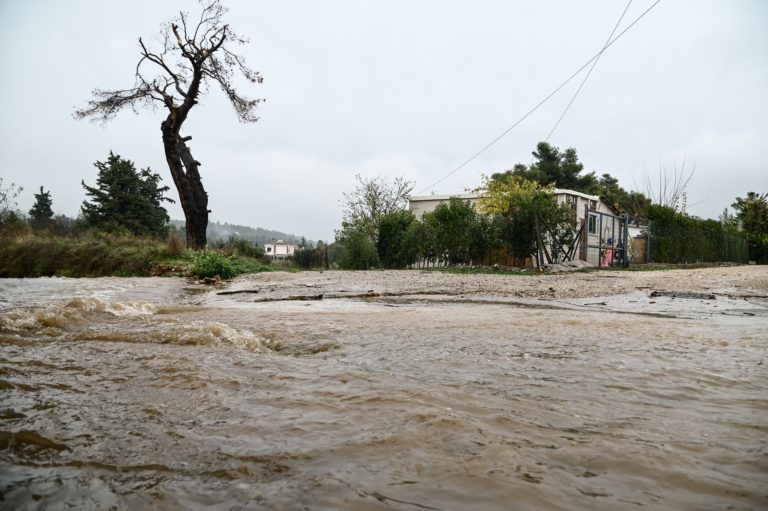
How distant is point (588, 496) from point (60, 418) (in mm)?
1476

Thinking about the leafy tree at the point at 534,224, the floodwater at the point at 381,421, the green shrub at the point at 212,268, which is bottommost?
the floodwater at the point at 381,421

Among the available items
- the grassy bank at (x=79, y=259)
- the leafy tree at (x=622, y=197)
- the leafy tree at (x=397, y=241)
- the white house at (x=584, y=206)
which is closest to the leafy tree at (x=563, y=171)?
the leafy tree at (x=622, y=197)

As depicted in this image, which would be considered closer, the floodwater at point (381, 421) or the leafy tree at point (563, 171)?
the floodwater at point (381, 421)

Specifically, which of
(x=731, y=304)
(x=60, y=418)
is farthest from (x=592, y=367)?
(x=731, y=304)

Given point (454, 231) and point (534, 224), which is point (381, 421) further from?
point (454, 231)

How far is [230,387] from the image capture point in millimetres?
1748

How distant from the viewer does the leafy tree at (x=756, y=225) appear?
25391 mm

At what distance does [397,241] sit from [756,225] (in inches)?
978

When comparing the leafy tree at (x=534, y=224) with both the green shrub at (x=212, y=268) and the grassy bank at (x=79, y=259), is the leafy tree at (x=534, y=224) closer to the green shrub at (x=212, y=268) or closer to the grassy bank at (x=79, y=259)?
the grassy bank at (x=79, y=259)

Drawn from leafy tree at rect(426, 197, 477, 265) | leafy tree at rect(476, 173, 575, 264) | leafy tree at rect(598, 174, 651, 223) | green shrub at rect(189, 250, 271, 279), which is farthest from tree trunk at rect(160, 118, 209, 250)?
leafy tree at rect(598, 174, 651, 223)

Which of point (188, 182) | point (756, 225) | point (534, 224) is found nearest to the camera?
point (534, 224)

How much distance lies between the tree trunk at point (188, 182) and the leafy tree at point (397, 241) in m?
6.52

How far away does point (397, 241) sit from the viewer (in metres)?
16.8

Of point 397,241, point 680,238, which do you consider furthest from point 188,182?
point 680,238
